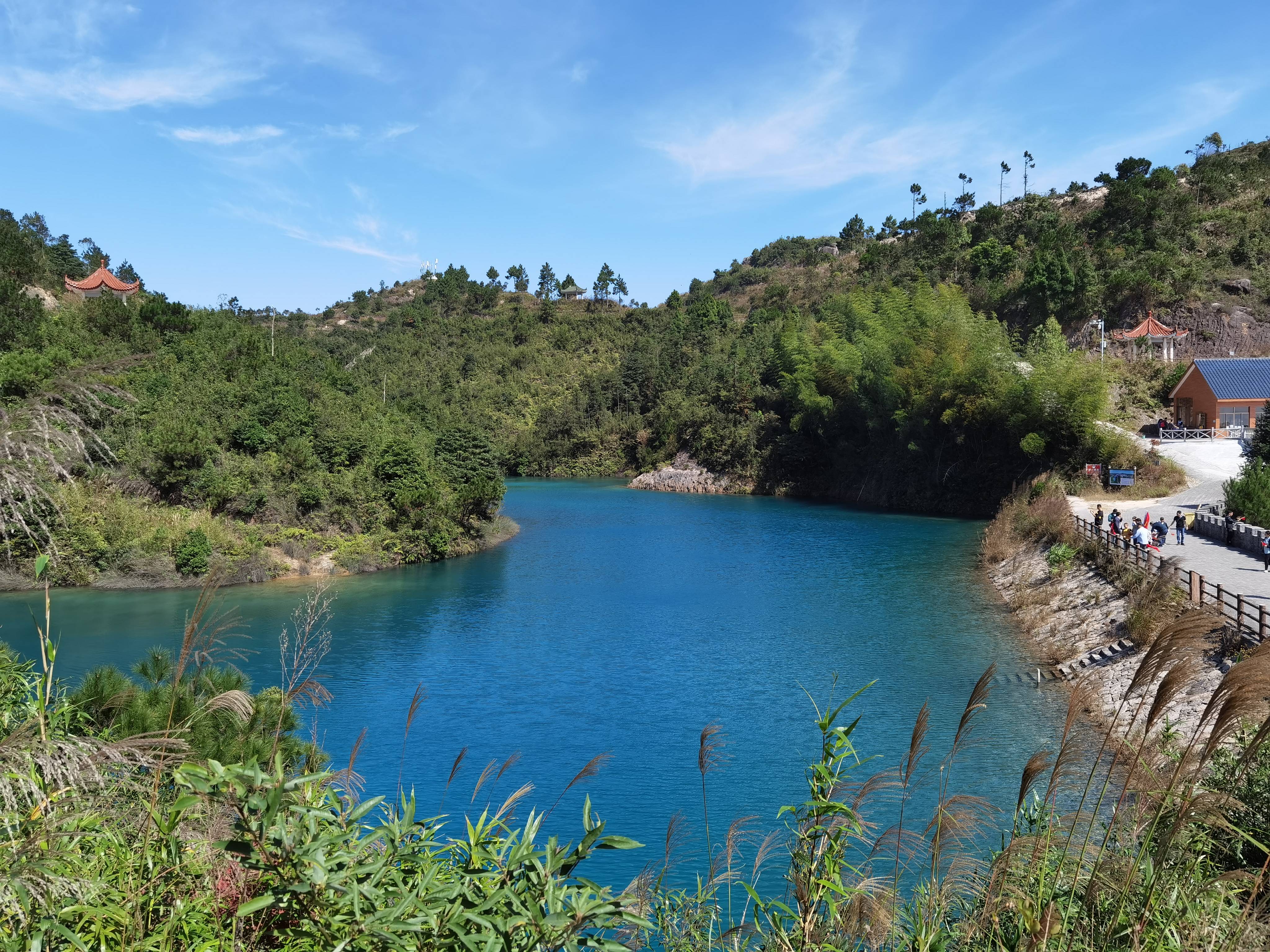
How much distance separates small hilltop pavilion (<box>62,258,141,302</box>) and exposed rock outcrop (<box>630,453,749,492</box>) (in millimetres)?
28949

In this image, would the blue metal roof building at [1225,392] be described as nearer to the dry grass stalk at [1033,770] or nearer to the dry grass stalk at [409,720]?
the dry grass stalk at [409,720]

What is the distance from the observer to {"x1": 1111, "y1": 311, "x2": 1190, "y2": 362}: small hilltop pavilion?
42.1 metres

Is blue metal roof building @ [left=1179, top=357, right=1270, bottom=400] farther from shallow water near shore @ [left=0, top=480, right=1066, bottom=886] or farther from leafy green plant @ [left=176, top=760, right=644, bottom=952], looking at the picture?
leafy green plant @ [left=176, top=760, right=644, bottom=952]

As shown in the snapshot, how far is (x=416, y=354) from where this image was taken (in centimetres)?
7706

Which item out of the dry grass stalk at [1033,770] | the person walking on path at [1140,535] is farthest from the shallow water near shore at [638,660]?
the dry grass stalk at [1033,770]

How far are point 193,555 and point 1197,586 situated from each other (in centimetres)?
2336

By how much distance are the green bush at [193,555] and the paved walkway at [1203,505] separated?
23166 mm

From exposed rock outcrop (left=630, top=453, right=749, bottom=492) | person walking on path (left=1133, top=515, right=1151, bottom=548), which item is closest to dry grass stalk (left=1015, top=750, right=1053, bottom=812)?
person walking on path (left=1133, top=515, right=1151, bottom=548)

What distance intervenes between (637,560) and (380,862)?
85.4ft

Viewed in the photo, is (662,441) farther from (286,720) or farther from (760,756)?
(286,720)

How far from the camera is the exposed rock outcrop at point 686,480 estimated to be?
5244 centimetres

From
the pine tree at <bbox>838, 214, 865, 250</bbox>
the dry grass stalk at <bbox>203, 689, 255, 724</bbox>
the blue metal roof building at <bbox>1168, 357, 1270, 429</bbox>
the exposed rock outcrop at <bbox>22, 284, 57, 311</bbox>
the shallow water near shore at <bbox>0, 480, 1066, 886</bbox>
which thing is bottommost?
the shallow water near shore at <bbox>0, 480, 1066, 886</bbox>

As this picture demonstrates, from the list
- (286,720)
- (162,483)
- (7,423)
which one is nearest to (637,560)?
(162,483)

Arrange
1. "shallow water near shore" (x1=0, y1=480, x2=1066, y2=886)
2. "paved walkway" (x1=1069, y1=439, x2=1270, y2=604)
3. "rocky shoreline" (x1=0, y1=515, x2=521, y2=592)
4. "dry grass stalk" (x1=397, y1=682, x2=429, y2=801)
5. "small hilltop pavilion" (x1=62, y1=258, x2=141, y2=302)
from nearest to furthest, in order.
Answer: "dry grass stalk" (x1=397, y1=682, x2=429, y2=801) < "shallow water near shore" (x1=0, y1=480, x2=1066, y2=886) < "paved walkway" (x1=1069, y1=439, x2=1270, y2=604) < "rocky shoreline" (x1=0, y1=515, x2=521, y2=592) < "small hilltop pavilion" (x1=62, y1=258, x2=141, y2=302)
